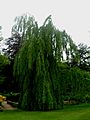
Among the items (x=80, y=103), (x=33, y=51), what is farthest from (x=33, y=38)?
(x=80, y=103)

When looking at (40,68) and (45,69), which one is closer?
(40,68)

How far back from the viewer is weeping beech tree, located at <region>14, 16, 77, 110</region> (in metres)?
16.7

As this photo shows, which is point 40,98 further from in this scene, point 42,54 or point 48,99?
point 42,54

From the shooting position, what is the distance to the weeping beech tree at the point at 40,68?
16.7m

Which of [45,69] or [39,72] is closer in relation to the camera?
[39,72]

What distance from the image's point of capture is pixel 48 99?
643 inches

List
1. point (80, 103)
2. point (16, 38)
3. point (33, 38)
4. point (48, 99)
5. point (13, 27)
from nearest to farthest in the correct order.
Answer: point (48, 99), point (33, 38), point (13, 27), point (80, 103), point (16, 38)

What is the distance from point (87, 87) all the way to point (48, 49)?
3.34 m

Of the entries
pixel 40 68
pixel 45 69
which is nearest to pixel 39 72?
pixel 40 68

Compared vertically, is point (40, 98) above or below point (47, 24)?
below

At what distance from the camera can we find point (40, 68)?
1681 cm

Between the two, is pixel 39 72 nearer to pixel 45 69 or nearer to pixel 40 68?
pixel 40 68

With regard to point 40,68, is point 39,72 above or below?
below

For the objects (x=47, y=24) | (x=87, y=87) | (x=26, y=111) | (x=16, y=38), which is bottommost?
(x=26, y=111)
